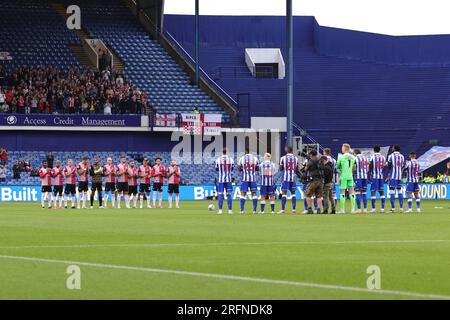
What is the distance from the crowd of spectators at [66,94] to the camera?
62125mm

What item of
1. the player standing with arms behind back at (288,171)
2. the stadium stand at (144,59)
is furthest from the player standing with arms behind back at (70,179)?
the stadium stand at (144,59)

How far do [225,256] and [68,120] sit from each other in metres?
45.7

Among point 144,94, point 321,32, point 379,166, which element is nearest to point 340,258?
point 379,166

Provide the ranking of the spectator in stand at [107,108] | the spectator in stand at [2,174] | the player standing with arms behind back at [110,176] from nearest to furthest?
the player standing with arms behind back at [110,176]
the spectator in stand at [2,174]
the spectator in stand at [107,108]

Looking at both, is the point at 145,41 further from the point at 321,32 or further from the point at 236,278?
the point at 236,278

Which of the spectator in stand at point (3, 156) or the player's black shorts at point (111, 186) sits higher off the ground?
the spectator in stand at point (3, 156)

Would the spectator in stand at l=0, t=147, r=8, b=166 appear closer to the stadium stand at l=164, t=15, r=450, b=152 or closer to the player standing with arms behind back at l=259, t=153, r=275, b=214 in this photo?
the stadium stand at l=164, t=15, r=450, b=152

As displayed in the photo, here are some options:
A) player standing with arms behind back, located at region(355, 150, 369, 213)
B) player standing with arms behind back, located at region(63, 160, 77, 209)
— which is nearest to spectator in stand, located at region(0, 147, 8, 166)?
player standing with arms behind back, located at region(63, 160, 77, 209)

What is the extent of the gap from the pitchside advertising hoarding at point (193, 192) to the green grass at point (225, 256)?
26.9 m

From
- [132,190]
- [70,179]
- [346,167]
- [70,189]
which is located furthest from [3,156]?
[346,167]

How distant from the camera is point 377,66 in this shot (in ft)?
253

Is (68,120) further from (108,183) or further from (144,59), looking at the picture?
(108,183)

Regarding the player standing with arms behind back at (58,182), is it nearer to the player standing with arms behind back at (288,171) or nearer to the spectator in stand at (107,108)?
the player standing with arms behind back at (288,171)
